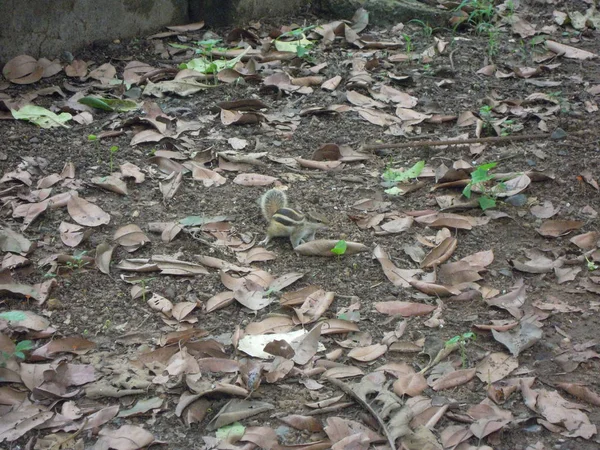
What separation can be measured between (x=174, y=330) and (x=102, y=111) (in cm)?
231

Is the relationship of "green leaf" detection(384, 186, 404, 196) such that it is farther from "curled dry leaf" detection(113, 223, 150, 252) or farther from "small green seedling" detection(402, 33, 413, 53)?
"small green seedling" detection(402, 33, 413, 53)

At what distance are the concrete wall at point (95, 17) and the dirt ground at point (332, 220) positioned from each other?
0.14 m

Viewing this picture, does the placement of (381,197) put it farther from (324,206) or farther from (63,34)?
(63,34)

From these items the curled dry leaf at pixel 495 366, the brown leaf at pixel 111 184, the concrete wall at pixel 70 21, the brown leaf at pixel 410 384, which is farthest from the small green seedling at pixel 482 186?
the concrete wall at pixel 70 21

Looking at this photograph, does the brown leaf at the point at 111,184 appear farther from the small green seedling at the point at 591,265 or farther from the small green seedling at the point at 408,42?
the small green seedling at the point at 408,42

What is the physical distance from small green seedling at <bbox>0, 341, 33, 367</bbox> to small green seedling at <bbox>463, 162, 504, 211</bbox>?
242 centimetres

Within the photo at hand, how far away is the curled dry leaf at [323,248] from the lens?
398 cm

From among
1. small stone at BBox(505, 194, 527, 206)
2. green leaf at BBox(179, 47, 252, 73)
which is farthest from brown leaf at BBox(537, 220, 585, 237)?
green leaf at BBox(179, 47, 252, 73)

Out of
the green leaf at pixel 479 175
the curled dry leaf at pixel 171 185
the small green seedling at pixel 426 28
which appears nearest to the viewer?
the green leaf at pixel 479 175

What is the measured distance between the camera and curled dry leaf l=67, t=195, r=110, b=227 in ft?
13.6

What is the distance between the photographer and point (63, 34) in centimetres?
569

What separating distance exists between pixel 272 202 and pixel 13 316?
1.47m

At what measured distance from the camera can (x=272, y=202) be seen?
4176 millimetres

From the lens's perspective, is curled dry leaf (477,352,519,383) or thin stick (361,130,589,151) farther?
thin stick (361,130,589,151)
